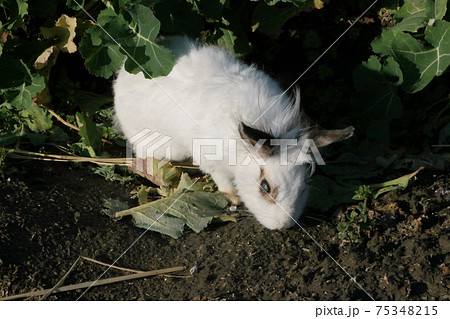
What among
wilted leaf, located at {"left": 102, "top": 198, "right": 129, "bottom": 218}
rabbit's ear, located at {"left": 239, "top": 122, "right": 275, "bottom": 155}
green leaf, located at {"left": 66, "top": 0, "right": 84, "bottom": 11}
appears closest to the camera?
rabbit's ear, located at {"left": 239, "top": 122, "right": 275, "bottom": 155}

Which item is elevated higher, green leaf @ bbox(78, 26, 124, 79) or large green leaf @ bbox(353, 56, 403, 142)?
green leaf @ bbox(78, 26, 124, 79)

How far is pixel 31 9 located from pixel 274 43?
91.2 inches

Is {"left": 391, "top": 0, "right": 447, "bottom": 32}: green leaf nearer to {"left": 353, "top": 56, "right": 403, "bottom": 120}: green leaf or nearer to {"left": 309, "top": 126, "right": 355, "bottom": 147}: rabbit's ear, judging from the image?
{"left": 353, "top": 56, "right": 403, "bottom": 120}: green leaf

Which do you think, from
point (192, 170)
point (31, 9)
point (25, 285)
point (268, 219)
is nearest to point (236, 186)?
point (268, 219)

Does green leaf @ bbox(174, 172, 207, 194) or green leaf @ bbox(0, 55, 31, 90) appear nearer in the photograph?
green leaf @ bbox(174, 172, 207, 194)

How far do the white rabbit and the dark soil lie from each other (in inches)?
12.8

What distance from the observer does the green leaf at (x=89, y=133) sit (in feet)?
17.5

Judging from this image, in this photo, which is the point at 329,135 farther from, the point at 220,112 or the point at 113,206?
the point at 113,206

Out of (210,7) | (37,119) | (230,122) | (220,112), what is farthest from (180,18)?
(37,119)

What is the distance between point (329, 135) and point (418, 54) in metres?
1.27

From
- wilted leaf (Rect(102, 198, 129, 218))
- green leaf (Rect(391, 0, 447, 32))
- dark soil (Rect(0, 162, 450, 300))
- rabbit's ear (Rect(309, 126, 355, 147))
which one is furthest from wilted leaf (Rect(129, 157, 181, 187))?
green leaf (Rect(391, 0, 447, 32))

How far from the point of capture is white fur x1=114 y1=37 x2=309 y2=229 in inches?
169

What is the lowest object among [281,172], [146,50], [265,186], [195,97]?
[265,186]

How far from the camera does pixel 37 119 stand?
5.65 m
